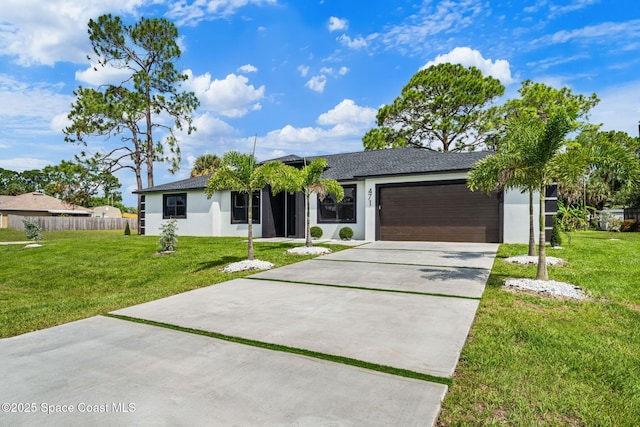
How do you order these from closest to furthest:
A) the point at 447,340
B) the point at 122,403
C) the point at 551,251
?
the point at 122,403, the point at 447,340, the point at 551,251

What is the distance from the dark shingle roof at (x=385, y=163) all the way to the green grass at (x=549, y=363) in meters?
9.10

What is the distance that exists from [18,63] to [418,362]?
17.7m

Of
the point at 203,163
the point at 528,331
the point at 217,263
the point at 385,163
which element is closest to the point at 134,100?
the point at 203,163

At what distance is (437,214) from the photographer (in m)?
14.5

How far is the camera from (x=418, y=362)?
320 centimetres

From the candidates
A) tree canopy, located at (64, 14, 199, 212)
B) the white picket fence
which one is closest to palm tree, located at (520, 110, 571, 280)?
tree canopy, located at (64, 14, 199, 212)

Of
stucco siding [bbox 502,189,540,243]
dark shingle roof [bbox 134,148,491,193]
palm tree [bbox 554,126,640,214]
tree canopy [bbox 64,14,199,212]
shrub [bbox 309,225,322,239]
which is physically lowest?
shrub [bbox 309,225,322,239]

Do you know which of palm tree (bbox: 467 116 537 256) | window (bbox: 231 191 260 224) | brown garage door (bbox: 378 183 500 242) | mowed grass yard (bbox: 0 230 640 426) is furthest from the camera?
window (bbox: 231 191 260 224)

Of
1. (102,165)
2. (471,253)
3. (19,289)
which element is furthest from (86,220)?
(471,253)

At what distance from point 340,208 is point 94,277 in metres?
10.3

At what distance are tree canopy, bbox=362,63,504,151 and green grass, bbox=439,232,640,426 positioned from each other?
26.5 metres

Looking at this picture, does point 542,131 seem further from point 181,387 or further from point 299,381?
point 181,387

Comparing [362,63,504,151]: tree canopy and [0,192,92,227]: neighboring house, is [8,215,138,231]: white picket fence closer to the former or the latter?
[0,192,92,227]: neighboring house

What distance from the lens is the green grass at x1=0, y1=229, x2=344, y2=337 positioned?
5.56 metres
